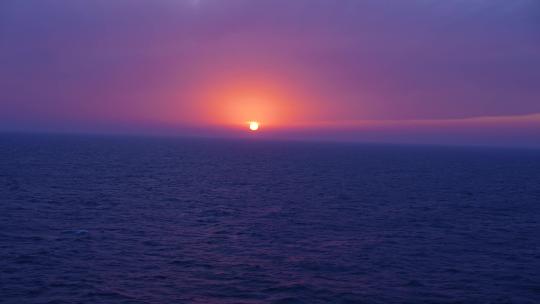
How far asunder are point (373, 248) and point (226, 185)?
1844 inches

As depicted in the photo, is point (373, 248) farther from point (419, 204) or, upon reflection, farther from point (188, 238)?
point (419, 204)

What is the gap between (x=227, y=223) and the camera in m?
49.9

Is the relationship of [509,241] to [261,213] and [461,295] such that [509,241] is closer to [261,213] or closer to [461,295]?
[461,295]

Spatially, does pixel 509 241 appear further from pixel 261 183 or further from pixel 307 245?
pixel 261 183

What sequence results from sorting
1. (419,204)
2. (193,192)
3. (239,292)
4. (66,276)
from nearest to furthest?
(239,292) < (66,276) < (419,204) < (193,192)

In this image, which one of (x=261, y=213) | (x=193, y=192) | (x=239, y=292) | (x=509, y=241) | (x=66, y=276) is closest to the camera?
(x=239, y=292)

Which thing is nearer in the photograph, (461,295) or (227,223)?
(461,295)

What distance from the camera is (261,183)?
3501 inches

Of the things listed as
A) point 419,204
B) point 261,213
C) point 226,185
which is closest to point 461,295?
point 261,213

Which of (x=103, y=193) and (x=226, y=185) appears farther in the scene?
(x=226, y=185)

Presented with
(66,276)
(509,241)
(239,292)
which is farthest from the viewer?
(509,241)

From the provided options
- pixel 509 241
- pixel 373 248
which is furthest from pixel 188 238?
pixel 509 241

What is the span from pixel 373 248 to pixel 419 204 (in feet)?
94.9

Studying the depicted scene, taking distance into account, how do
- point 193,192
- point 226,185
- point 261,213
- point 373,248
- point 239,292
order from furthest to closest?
1. point 226,185
2. point 193,192
3. point 261,213
4. point 373,248
5. point 239,292
